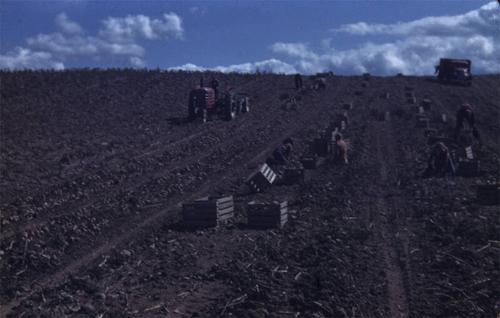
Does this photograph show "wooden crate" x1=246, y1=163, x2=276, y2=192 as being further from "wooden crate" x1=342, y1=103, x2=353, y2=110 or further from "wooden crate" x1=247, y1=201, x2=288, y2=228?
"wooden crate" x1=342, y1=103, x2=353, y2=110

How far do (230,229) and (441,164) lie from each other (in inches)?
363

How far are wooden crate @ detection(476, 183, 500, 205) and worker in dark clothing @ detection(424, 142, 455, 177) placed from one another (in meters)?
4.22

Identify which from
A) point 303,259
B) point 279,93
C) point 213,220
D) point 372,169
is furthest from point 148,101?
point 303,259

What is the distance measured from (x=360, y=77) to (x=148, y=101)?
1100 inches

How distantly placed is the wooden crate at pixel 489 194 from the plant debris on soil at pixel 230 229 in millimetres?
138

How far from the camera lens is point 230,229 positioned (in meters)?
Result: 15.8

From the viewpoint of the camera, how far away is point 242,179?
22.5 metres

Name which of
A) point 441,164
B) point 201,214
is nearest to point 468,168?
point 441,164

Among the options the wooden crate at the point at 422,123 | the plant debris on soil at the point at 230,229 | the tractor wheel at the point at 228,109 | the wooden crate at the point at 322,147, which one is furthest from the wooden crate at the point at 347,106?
the wooden crate at the point at 322,147

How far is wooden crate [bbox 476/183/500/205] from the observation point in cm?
1812

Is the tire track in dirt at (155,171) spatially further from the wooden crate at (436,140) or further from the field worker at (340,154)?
the wooden crate at (436,140)

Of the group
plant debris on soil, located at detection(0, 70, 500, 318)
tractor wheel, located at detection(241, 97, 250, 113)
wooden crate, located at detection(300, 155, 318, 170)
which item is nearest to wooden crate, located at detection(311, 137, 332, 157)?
plant debris on soil, located at detection(0, 70, 500, 318)

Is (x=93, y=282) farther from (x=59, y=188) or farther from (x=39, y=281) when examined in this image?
(x=59, y=188)

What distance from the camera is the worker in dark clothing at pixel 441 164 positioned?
2266 centimetres
